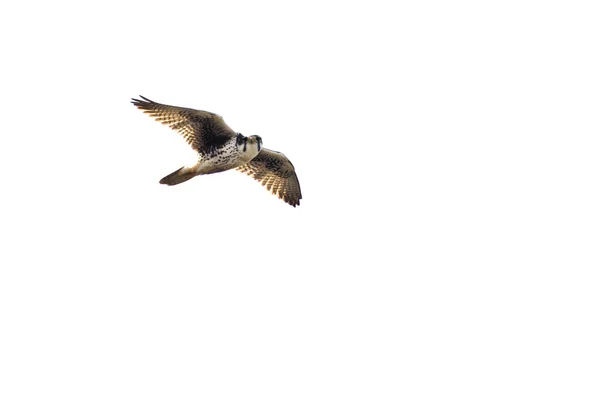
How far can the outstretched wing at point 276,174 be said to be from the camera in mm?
17297

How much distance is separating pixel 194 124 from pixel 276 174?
235cm

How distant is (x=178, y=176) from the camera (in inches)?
612

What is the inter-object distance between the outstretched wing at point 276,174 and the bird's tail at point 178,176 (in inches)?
73.3

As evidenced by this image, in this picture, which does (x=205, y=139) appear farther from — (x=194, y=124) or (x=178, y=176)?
(x=178, y=176)

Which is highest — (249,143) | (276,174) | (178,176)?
(276,174)

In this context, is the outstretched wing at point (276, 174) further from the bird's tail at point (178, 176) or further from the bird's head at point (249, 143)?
the bird's tail at point (178, 176)

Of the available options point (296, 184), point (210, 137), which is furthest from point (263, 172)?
point (210, 137)

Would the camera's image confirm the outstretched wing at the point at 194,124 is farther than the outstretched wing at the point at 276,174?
No

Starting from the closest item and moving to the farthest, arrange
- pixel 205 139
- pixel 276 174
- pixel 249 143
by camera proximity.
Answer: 1. pixel 249 143
2. pixel 205 139
3. pixel 276 174

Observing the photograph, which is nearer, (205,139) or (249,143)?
(249,143)

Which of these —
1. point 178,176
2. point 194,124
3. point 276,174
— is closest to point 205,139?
point 194,124

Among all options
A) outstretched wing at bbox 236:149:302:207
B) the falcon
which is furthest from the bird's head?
outstretched wing at bbox 236:149:302:207

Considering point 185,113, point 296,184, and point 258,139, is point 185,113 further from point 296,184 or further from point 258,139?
point 296,184

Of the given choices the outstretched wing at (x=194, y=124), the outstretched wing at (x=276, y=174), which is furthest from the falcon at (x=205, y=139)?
the outstretched wing at (x=276, y=174)
